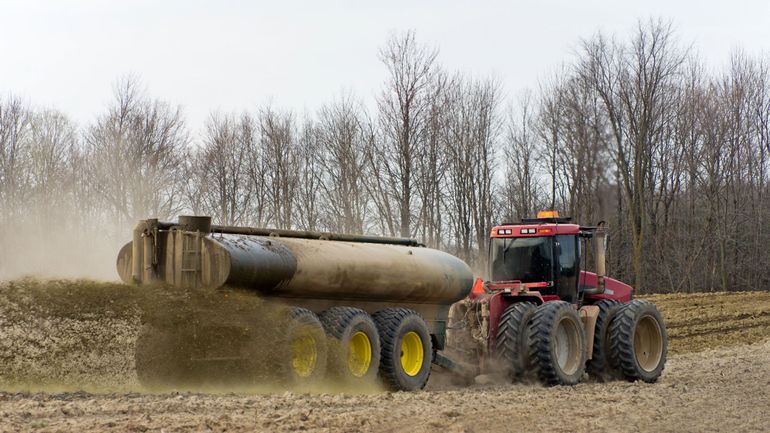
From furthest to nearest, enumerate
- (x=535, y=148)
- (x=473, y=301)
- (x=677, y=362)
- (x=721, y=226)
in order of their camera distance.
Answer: (x=721, y=226), (x=535, y=148), (x=677, y=362), (x=473, y=301)

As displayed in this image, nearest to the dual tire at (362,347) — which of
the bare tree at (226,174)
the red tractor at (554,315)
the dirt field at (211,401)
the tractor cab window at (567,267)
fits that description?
the dirt field at (211,401)

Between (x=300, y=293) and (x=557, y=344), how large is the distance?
442 cm

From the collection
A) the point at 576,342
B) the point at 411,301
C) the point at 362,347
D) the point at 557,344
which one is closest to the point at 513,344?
the point at 557,344

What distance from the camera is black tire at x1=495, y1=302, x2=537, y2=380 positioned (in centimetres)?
1323

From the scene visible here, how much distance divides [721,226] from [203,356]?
37053 millimetres

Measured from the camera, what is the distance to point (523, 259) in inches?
582

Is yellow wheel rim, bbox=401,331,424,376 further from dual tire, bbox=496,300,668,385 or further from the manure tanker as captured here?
dual tire, bbox=496,300,668,385

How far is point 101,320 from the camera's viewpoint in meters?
10.4

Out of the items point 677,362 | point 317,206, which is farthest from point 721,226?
point 677,362

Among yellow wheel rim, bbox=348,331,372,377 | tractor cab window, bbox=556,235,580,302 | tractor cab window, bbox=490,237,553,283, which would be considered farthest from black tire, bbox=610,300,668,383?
yellow wheel rim, bbox=348,331,372,377

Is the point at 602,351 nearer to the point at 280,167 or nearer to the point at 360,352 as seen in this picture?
the point at 360,352

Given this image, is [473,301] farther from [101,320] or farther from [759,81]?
[759,81]

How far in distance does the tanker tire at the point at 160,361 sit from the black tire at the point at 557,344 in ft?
16.5

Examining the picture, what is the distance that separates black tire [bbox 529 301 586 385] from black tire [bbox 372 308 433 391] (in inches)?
59.9
